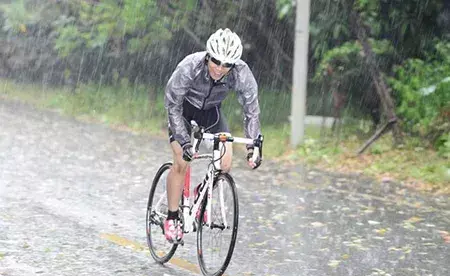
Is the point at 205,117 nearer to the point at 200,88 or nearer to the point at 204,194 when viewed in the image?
the point at 200,88

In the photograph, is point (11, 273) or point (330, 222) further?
point (330, 222)

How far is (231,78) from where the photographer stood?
6.93 meters

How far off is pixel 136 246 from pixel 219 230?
1.43 meters

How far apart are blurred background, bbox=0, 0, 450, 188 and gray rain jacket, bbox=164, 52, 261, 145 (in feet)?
18.5

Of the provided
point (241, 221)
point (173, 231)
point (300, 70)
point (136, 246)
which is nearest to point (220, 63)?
point (173, 231)

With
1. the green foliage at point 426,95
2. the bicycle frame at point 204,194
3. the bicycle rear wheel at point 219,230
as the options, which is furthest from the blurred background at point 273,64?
the bicycle rear wheel at point 219,230

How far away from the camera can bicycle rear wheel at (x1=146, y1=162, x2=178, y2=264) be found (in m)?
7.62

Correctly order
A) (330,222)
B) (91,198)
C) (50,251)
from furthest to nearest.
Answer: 1. (91,198)
2. (330,222)
3. (50,251)

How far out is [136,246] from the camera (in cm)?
823

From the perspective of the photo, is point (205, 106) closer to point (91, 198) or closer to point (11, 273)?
point (11, 273)

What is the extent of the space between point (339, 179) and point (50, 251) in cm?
548

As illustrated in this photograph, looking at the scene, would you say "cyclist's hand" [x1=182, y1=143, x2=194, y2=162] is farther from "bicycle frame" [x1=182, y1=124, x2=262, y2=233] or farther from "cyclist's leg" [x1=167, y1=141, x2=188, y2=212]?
"cyclist's leg" [x1=167, y1=141, x2=188, y2=212]

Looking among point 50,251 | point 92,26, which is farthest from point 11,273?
point 92,26

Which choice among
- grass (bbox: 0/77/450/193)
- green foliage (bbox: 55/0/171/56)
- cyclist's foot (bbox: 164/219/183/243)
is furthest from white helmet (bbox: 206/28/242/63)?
green foliage (bbox: 55/0/171/56)
